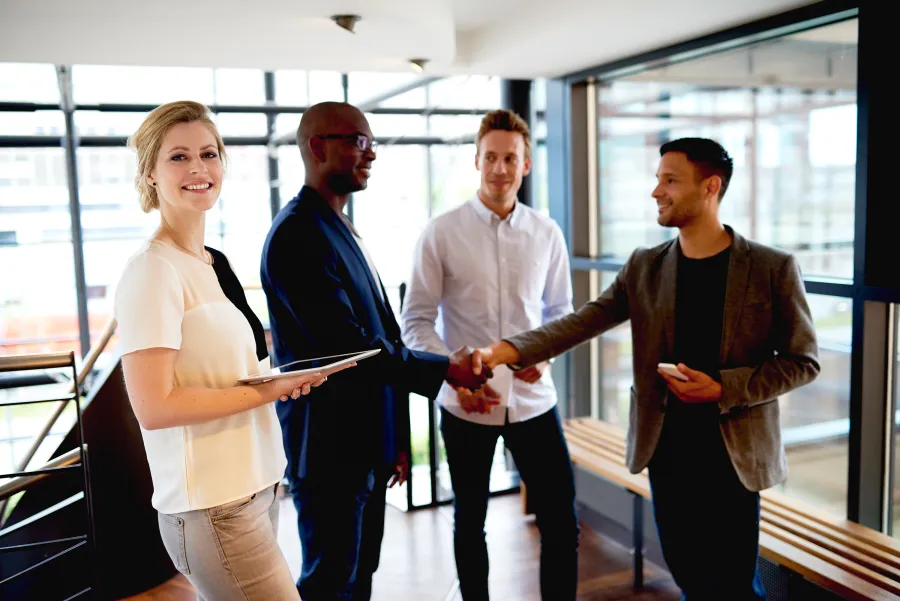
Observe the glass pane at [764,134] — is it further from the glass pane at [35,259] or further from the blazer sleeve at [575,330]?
the glass pane at [35,259]

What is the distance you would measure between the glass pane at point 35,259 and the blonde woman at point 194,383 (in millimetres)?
6399

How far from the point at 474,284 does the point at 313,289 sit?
780mm

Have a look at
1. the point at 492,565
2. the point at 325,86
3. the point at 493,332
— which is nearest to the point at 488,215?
the point at 493,332

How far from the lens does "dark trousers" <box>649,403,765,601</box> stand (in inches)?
83.7

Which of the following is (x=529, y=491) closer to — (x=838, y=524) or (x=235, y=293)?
(x=838, y=524)

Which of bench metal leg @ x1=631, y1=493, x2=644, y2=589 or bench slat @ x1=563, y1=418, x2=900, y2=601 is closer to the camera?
bench slat @ x1=563, y1=418, x2=900, y2=601

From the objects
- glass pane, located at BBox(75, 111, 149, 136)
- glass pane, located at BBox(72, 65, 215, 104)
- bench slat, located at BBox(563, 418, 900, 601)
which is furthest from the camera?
glass pane, located at BBox(72, 65, 215, 104)

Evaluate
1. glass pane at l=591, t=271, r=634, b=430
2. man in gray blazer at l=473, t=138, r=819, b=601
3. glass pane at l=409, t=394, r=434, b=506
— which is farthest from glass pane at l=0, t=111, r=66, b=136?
man in gray blazer at l=473, t=138, r=819, b=601

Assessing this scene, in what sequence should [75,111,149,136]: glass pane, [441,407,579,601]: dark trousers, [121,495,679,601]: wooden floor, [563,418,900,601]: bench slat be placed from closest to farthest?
[563,418,900,601]: bench slat, [441,407,579,601]: dark trousers, [121,495,679,601]: wooden floor, [75,111,149,136]: glass pane

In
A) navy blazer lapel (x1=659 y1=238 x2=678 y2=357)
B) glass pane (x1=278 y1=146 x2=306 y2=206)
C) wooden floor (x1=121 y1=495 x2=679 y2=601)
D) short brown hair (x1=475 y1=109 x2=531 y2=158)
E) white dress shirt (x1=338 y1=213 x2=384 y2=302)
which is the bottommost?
wooden floor (x1=121 y1=495 x2=679 y2=601)

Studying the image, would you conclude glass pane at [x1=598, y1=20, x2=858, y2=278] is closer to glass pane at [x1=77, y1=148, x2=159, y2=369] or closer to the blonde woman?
the blonde woman

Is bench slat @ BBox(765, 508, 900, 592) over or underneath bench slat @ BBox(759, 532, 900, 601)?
over

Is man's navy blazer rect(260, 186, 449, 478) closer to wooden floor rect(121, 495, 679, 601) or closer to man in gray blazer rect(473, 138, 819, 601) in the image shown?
man in gray blazer rect(473, 138, 819, 601)

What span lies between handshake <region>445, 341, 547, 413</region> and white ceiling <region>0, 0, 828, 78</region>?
1111 millimetres
